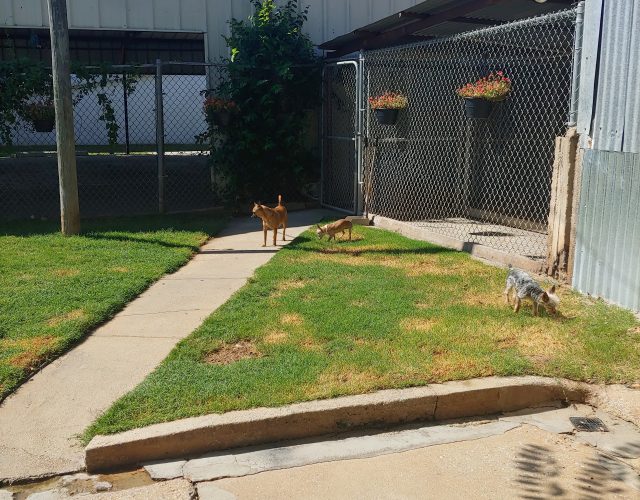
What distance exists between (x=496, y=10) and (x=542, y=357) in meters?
6.47

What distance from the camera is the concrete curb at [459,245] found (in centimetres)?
693

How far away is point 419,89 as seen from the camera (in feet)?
34.7

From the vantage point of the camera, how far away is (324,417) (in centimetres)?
389

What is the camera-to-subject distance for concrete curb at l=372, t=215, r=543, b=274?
6.93 metres

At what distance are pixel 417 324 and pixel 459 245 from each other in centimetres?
296

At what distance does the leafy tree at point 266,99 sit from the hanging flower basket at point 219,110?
106 millimetres

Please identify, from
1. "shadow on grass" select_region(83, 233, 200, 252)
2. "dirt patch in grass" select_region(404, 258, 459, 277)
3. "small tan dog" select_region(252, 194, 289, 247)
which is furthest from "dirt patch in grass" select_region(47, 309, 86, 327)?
"dirt patch in grass" select_region(404, 258, 459, 277)

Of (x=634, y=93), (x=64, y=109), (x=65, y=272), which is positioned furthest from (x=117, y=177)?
(x=634, y=93)

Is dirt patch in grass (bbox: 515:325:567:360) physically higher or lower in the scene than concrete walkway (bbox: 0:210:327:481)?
higher

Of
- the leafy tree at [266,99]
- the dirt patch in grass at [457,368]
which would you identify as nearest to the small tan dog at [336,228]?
the leafy tree at [266,99]

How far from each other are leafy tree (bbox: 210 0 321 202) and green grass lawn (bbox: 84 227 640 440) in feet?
14.8

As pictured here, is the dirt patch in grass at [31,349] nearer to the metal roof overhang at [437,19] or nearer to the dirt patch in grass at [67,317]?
the dirt patch in grass at [67,317]

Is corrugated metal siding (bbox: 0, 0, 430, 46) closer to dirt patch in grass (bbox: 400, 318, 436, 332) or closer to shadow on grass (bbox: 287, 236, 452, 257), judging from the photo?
shadow on grass (bbox: 287, 236, 452, 257)

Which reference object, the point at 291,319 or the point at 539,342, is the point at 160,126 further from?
the point at 539,342
